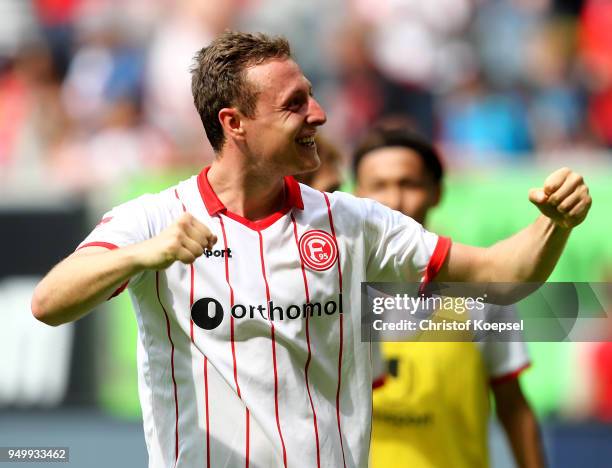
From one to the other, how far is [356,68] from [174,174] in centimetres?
277

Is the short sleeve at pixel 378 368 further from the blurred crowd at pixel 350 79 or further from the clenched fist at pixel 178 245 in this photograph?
the blurred crowd at pixel 350 79

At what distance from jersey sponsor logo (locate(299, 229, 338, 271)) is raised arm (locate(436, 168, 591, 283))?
0.36 meters

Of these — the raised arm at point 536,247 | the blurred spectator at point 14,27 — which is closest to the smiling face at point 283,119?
the raised arm at point 536,247

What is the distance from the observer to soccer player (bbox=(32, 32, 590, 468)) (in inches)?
140

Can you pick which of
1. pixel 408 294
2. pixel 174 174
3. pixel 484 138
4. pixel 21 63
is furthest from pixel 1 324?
pixel 408 294

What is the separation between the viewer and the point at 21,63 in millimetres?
13055

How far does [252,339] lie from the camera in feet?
11.8

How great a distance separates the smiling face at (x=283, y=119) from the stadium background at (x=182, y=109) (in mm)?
6304

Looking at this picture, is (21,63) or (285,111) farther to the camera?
(21,63)

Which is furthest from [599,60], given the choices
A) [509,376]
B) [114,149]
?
[509,376]

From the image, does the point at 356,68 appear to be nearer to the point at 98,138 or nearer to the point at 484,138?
the point at 484,138

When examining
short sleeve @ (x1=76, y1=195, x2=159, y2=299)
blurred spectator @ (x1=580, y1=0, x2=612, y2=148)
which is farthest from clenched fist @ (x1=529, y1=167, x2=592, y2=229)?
blurred spectator @ (x1=580, y1=0, x2=612, y2=148)

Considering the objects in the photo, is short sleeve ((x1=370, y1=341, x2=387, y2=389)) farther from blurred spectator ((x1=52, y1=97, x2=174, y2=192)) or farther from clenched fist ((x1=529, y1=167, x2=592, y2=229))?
blurred spectator ((x1=52, y1=97, x2=174, y2=192))

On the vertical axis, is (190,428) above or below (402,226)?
below
